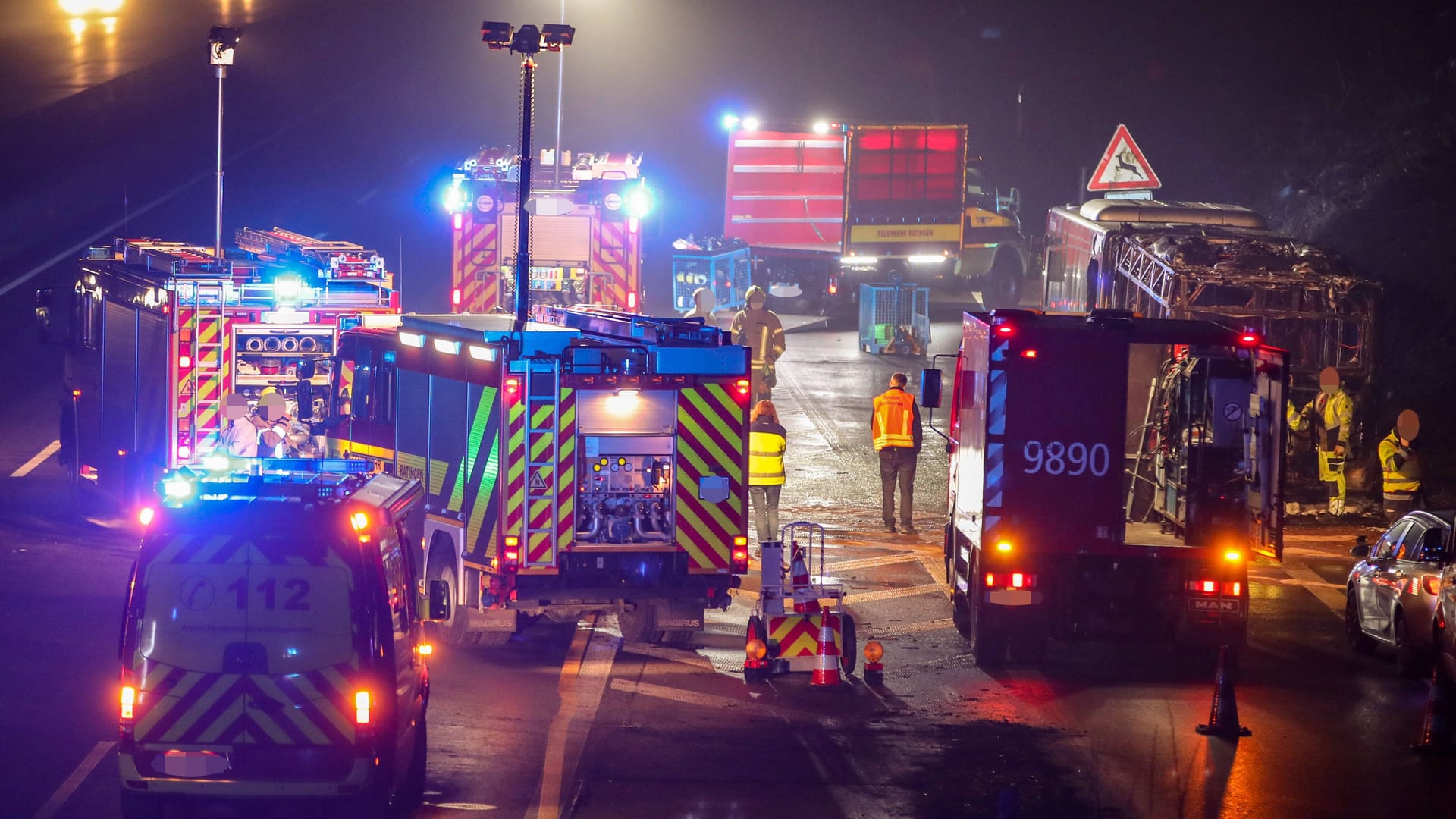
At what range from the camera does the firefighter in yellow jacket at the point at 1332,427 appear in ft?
66.5

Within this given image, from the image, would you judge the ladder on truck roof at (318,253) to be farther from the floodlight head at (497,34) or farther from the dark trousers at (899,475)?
the dark trousers at (899,475)

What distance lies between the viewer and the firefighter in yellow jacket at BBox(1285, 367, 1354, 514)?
2027 centimetres

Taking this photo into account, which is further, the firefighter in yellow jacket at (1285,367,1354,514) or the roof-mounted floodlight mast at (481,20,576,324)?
the firefighter in yellow jacket at (1285,367,1354,514)

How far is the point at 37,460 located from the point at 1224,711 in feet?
55.0

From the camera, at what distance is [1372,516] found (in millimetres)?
20500

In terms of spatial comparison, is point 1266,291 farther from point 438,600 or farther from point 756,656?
point 438,600

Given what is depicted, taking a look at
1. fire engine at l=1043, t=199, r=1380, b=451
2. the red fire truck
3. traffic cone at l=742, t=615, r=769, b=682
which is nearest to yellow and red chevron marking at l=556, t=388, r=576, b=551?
traffic cone at l=742, t=615, r=769, b=682

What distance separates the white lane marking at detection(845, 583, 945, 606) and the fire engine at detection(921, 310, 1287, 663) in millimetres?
2579

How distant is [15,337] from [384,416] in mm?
19681

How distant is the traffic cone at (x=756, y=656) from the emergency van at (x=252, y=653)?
4.76m

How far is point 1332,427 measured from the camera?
20.3m

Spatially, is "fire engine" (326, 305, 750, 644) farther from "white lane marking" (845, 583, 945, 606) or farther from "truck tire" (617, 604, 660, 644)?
"white lane marking" (845, 583, 945, 606)

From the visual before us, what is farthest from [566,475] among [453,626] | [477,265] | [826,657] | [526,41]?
[477,265]

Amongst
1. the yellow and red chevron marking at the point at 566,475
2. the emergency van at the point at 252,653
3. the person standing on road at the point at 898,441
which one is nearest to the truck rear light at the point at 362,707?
the emergency van at the point at 252,653
